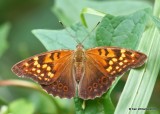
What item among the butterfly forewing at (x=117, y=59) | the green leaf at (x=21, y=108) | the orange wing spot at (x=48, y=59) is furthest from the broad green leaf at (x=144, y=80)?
the green leaf at (x=21, y=108)

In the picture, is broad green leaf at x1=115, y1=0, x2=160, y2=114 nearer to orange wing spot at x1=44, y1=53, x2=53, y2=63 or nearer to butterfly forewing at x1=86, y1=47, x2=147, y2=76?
butterfly forewing at x1=86, y1=47, x2=147, y2=76

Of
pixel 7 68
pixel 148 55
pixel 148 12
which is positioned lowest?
pixel 7 68

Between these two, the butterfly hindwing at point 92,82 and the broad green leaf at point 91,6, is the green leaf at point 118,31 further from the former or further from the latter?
the broad green leaf at point 91,6

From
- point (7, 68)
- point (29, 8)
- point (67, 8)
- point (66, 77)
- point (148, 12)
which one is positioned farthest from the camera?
point (29, 8)

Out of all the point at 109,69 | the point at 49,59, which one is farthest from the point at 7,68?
the point at 109,69

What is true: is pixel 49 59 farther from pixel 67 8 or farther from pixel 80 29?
pixel 67 8

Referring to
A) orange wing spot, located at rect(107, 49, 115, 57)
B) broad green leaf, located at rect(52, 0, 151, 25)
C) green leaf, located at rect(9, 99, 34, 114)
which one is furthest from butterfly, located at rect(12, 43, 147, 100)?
broad green leaf, located at rect(52, 0, 151, 25)

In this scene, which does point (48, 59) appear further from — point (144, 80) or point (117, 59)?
point (144, 80)
